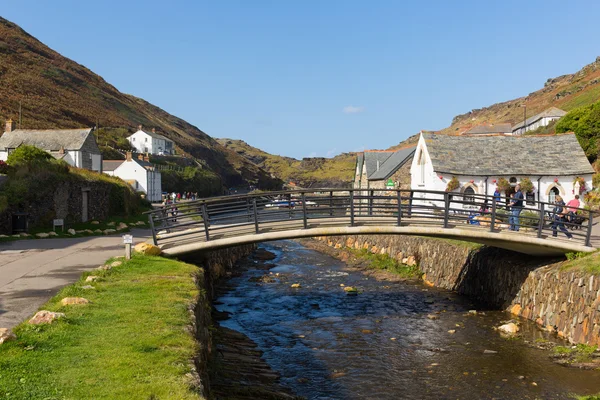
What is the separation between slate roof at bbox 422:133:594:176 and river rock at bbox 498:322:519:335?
23.8 meters

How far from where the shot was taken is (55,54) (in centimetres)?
19688

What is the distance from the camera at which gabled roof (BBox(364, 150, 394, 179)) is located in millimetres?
60656

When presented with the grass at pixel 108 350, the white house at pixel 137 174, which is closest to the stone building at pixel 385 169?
the white house at pixel 137 174

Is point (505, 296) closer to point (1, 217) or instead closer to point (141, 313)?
point (141, 313)

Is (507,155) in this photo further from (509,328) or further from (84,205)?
(84,205)

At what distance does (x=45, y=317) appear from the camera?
947 cm

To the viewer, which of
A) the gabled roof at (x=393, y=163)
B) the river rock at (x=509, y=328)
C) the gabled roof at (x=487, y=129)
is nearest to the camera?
the river rock at (x=509, y=328)

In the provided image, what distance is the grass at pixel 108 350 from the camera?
6.77m

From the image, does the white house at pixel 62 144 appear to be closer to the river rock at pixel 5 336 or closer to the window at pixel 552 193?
the window at pixel 552 193

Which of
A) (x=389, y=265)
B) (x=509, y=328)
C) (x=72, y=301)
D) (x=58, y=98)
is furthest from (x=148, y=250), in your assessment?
(x=58, y=98)

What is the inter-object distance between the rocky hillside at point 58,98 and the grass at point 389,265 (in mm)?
95188

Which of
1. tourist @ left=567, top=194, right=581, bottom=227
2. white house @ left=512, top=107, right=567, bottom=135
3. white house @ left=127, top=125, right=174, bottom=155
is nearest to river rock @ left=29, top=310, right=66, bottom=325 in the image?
tourist @ left=567, top=194, right=581, bottom=227

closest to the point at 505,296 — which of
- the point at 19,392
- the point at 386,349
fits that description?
the point at 386,349

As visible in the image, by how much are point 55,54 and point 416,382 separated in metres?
212
